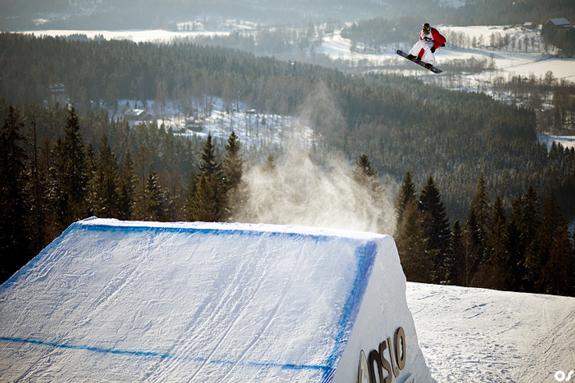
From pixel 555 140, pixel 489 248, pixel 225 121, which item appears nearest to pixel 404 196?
pixel 489 248

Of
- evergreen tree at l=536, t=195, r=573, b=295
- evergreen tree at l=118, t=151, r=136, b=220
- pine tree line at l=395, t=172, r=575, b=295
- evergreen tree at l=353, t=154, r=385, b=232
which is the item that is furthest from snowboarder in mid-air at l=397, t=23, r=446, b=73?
evergreen tree at l=536, t=195, r=573, b=295

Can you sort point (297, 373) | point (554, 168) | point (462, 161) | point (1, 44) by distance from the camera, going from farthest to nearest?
1. point (1, 44)
2. point (462, 161)
3. point (554, 168)
4. point (297, 373)

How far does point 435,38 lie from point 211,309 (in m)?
7.80

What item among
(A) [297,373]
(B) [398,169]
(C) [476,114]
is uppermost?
(A) [297,373]

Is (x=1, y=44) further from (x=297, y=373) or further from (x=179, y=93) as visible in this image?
(x=297, y=373)

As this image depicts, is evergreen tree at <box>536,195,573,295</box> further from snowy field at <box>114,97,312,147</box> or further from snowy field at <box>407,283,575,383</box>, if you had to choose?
snowy field at <box>114,97,312,147</box>

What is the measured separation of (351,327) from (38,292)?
158 inches

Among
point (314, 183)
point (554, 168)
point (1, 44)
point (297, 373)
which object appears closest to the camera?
point (297, 373)

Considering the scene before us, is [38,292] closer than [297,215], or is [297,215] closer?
[38,292]

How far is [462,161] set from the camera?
127125mm

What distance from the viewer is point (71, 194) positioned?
1265 inches

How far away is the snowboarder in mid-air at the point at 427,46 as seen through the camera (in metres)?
12.3

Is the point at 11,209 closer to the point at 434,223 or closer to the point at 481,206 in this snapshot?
the point at 434,223

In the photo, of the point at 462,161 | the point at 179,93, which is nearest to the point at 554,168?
the point at 462,161
